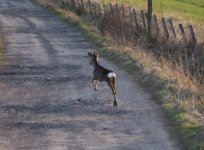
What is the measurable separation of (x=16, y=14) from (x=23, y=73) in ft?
81.4

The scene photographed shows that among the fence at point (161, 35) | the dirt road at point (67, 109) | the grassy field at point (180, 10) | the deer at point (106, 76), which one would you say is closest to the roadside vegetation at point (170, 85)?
the dirt road at point (67, 109)

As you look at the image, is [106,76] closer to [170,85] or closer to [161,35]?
[170,85]

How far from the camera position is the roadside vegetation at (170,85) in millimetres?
11164

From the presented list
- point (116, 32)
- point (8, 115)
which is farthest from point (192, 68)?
point (116, 32)

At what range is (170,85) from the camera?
15.2m

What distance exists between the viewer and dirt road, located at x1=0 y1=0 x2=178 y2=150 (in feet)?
35.7

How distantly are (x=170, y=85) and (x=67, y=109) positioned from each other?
2.82m

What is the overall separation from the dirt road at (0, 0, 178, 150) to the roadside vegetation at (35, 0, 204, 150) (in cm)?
30

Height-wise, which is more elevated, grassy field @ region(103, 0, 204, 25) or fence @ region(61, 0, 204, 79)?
fence @ region(61, 0, 204, 79)

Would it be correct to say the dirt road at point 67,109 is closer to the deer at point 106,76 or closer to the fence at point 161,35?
the deer at point 106,76

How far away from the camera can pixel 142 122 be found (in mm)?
12266

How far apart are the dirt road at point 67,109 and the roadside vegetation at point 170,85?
0.97 feet

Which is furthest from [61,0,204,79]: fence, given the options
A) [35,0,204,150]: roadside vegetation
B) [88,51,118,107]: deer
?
[88,51,118,107]: deer

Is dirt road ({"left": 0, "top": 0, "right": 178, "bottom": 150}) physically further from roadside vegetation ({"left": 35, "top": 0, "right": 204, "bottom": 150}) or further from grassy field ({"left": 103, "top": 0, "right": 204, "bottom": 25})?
grassy field ({"left": 103, "top": 0, "right": 204, "bottom": 25})
